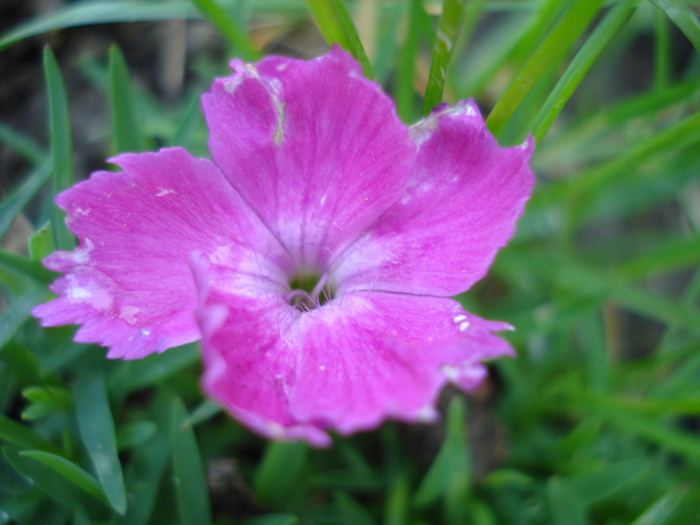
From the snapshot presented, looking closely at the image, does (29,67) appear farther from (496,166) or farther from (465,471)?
(465,471)

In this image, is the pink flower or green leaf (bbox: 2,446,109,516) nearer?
the pink flower

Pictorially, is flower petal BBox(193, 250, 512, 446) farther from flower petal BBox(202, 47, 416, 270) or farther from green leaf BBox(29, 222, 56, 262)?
green leaf BBox(29, 222, 56, 262)

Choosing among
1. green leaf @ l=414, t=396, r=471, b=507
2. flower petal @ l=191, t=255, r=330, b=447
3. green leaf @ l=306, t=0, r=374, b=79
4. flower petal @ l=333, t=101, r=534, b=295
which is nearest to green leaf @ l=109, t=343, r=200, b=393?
flower petal @ l=191, t=255, r=330, b=447

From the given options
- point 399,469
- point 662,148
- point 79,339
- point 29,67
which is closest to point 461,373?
point 79,339

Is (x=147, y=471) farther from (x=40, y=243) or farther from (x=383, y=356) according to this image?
(x=383, y=356)

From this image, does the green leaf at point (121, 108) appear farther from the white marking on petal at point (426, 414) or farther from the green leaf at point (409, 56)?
the white marking on petal at point (426, 414)
